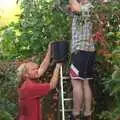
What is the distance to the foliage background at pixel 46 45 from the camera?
21.4 ft

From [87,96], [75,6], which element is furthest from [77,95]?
[75,6]

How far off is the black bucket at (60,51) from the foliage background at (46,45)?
304mm

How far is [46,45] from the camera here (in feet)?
25.1

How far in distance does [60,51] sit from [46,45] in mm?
695

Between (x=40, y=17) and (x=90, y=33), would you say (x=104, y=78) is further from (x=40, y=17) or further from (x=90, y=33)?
(x=40, y=17)

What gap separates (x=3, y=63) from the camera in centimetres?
743

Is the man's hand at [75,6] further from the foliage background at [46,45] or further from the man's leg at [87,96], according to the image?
the man's leg at [87,96]

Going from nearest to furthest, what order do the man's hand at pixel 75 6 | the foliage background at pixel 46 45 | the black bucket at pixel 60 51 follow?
1. the foliage background at pixel 46 45
2. the man's hand at pixel 75 6
3. the black bucket at pixel 60 51

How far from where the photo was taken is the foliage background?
6.51 meters

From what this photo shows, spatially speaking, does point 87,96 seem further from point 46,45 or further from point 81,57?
point 46,45

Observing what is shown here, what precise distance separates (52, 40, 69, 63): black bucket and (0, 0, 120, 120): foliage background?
30 cm

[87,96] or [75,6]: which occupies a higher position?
[75,6]


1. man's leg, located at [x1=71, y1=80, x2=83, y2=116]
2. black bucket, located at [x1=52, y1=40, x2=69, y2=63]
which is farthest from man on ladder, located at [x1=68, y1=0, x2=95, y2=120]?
black bucket, located at [x1=52, y1=40, x2=69, y2=63]

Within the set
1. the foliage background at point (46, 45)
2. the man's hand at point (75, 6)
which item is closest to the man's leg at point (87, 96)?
the foliage background at point (46, 45)
